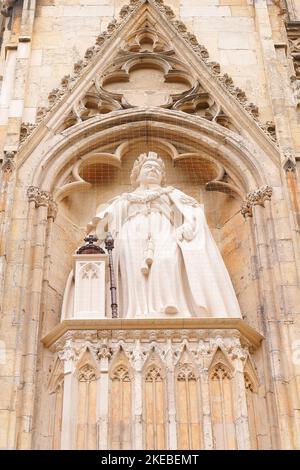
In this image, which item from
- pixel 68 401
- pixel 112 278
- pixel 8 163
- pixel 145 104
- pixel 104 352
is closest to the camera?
pixel 68 401

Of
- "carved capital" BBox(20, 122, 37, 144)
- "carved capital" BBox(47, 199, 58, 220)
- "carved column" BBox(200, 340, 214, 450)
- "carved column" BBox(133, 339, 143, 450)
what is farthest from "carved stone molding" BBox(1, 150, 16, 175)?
"carved column" BBox(200, 340, 214, 450)

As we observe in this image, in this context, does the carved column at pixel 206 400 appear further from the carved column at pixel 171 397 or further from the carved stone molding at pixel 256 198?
the carved stone molding at pixel 256 198

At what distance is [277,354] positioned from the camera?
8.55 m

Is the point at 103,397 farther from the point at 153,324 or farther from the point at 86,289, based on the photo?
the point at 86,289

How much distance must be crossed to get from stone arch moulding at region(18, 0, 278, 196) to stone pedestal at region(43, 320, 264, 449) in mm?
2476

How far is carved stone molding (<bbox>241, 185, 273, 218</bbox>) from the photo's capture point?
9.95 metres

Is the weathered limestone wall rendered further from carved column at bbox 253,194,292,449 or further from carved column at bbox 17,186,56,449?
carved column at bbox 253,194,292,449

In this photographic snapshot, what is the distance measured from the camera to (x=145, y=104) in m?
11.4

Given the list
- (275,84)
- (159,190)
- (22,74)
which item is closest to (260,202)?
(159,190)

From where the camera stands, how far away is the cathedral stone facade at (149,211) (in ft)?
26.5

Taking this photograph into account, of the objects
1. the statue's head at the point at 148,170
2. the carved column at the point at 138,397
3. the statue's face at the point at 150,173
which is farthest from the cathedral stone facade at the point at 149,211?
the statue's face at the point at 150,173

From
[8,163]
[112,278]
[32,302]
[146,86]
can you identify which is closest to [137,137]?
[146,86]

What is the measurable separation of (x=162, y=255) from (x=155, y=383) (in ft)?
5.52

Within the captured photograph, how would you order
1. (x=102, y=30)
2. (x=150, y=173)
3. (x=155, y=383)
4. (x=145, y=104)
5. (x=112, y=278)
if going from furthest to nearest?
(x=102, y=30) < (x=145, y=104) < (x=150, y=173) < (x=112, y=278) < (x=155, y=383)
